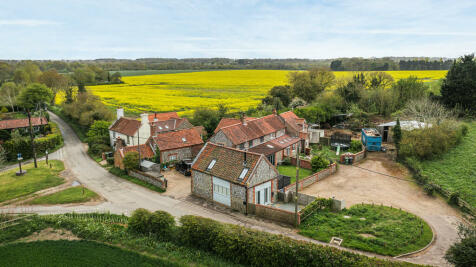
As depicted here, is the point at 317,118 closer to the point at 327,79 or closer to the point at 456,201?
the point at 327,79

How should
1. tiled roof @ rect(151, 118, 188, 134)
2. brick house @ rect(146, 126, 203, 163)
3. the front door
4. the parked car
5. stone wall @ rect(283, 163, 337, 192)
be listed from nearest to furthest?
the front door
stone wall @ rect(283, 163, 337, 192)
the parked car
brick house @ rect(146, 126, 203, 163)
tiled roof @ rect(151, 118, 188, 134)

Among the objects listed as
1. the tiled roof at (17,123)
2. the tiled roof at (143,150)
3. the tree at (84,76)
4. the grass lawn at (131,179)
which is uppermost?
the tree at (84,76)

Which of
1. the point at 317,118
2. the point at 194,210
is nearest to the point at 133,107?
the point at 317,118

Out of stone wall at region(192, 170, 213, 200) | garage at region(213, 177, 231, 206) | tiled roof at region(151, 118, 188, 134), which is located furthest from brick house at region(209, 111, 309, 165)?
garage at region(213, 177, 231, 206)

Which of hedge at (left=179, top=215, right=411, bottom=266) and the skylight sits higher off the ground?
the skylight

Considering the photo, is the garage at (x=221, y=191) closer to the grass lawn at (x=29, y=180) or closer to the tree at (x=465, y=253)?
the tree at (x=465, y=253)

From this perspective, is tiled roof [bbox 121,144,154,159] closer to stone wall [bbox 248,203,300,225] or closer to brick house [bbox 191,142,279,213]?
brick house [bbox 191,142,279,213]

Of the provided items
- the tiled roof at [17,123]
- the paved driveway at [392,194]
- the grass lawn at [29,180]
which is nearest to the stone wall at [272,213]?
the paved driveway at [392,194]
